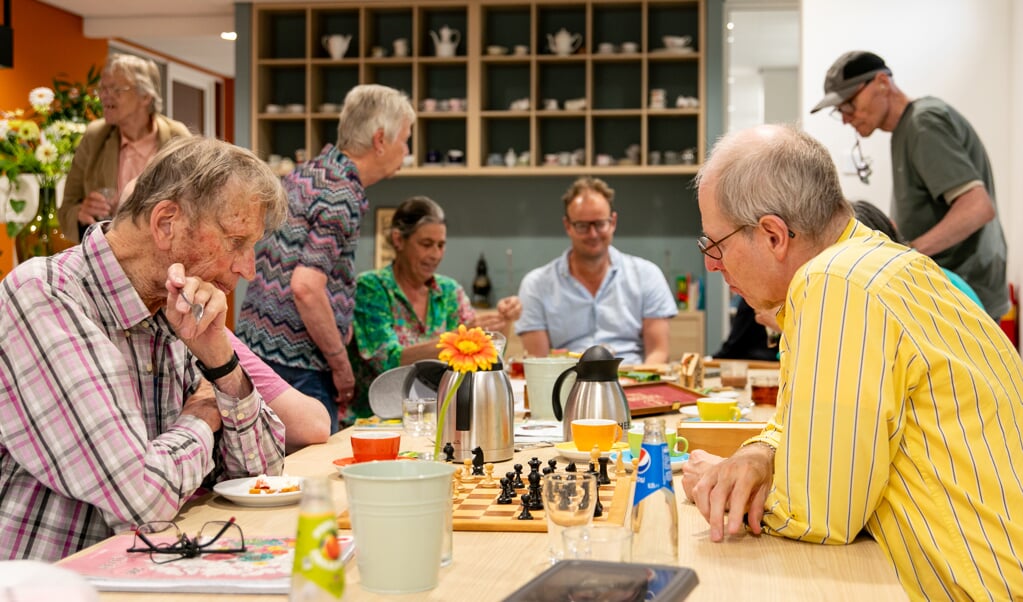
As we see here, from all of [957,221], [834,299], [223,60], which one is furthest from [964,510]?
[223,60]

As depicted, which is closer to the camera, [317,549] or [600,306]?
[317,549]

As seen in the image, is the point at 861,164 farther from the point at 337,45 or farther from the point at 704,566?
the point at 704,566

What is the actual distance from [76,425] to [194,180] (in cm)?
46

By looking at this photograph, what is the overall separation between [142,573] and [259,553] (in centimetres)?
14

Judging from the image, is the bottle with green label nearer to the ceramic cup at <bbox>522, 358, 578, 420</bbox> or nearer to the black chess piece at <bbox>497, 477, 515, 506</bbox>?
the black chess piece at <bbox>497, 477, 515, 506</bbox>

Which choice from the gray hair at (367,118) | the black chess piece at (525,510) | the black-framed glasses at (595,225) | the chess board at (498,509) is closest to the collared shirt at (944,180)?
the black-framed glasses at (595,225)

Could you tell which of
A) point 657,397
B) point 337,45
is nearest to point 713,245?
point 657,397

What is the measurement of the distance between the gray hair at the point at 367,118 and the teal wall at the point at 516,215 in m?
3.40

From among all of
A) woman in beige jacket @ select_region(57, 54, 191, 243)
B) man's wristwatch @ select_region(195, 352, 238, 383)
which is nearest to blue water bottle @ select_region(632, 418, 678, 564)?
man's wristwatch @ select_region(195, 352, 238, 383)

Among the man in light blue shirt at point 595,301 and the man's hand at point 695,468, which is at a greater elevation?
the man in light blue shirt at point 595,301

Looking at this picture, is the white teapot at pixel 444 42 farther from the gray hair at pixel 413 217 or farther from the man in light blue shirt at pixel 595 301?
the gray hair at pixel 413 217

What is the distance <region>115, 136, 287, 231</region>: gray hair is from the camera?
5.80 ft

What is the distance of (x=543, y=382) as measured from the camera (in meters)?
2.69

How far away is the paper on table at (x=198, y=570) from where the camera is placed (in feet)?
3.93
